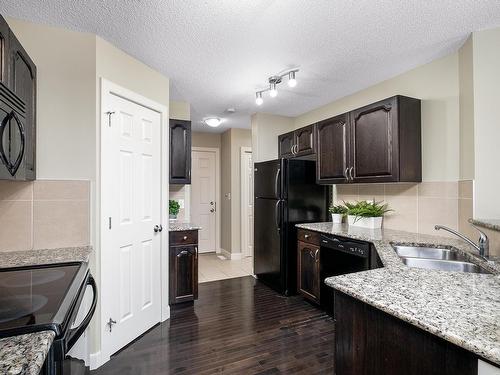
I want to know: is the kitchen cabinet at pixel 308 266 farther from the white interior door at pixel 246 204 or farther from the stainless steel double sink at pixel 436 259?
the white interior door at pixel 246 204

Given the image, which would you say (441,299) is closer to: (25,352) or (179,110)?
(25,352)

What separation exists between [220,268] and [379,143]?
312cm

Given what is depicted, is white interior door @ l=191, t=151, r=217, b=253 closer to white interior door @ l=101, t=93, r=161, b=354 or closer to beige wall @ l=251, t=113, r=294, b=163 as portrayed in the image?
beige wall @ l=251, t=113, r=294, b=163

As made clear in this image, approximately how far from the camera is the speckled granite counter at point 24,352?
2.14 feet

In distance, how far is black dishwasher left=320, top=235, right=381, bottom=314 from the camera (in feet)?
7.51

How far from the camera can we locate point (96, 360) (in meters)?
1.96

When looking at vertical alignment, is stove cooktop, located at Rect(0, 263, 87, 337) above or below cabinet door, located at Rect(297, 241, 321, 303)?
above

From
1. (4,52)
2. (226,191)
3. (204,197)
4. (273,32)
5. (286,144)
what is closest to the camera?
(4,52)

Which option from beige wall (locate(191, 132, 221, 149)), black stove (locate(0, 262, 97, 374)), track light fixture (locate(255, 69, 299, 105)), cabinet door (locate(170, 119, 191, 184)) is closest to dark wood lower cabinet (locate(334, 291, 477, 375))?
black stove (locate(0, 262, 97, 374))

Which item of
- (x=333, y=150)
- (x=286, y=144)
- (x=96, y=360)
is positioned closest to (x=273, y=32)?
(x=333, y=150)

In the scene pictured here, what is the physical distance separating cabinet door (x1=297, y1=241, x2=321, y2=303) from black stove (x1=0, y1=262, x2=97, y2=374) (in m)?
2.14

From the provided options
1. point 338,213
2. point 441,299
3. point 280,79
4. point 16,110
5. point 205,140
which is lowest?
point 441,299

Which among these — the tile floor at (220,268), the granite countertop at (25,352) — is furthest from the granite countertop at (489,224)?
the tile floor at (220,268)

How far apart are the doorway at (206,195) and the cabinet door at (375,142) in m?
3.28
